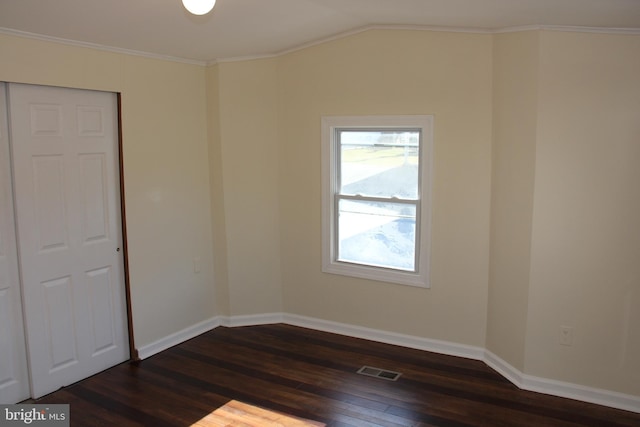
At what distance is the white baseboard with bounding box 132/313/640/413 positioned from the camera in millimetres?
3355

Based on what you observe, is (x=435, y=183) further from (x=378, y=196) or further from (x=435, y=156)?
(x=378, y=196)

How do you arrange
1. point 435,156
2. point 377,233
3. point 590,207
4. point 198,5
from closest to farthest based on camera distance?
1. point 198,5
2. point 590,207
3. point 435,156
4. point 377,233

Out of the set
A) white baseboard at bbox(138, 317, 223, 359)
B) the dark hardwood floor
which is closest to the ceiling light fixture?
the dark hardwood floor

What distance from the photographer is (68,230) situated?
3621 millimetres

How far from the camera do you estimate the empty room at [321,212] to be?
3.23 meters

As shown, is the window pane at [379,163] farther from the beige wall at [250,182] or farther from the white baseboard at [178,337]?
the white baseboard at [178,337]

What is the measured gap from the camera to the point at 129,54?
152 inches

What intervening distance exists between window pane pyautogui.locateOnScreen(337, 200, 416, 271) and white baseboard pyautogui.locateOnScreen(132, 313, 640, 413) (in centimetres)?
60

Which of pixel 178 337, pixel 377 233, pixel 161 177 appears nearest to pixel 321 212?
pixel 377 233

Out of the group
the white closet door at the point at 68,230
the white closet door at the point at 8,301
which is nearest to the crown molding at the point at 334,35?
the white closet door at the point at 68,230

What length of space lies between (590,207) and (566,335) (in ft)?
2.81

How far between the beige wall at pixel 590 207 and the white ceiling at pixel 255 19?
26 centimetres

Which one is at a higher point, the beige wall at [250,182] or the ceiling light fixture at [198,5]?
the ceiling light fixture at [198,5]

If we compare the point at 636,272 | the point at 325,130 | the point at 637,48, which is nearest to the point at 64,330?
the point at 325,130
